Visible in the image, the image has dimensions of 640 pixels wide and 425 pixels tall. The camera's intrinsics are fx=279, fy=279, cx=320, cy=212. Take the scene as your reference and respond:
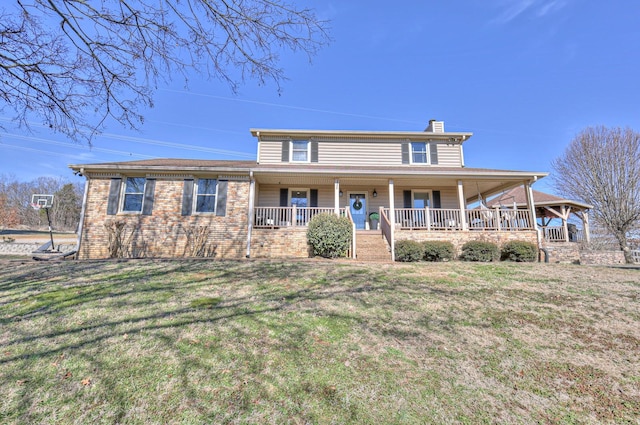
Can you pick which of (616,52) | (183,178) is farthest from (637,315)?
(616,52)

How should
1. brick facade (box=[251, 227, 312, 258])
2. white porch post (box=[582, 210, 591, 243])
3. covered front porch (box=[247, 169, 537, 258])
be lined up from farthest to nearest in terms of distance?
1. white porch post (box=[582, 210, 591, 243])
2. covered front porch (box=[247, 169, 537, 258])
3. brick facade (box=[251, 227, 312, 258])

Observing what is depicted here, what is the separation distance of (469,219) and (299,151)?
8.27 meters

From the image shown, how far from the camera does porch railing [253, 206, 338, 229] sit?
1120 cm

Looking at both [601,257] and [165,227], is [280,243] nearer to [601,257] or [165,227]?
[165,227]

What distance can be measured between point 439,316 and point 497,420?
6.62 feet

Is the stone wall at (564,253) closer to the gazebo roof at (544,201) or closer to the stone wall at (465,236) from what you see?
the stone wall at (465,236)

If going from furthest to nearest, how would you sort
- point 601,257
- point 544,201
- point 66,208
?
point 66,208
point 544,201
point 601,257

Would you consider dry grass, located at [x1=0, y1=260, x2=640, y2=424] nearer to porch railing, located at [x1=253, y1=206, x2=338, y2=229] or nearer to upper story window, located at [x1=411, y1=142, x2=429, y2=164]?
porch railing, located at [x1=253, y1=206, x2=338, y2=229]

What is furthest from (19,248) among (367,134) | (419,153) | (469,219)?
(469,219)

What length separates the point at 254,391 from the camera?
2.32 m

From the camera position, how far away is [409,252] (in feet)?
31.4

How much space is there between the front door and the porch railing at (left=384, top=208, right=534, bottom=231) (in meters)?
1.21

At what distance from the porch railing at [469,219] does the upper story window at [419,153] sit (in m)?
2.84

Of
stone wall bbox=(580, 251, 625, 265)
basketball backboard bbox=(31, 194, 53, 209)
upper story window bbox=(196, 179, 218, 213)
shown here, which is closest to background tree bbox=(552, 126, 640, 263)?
stone wall bbox=(580, 251, 625, 265)
